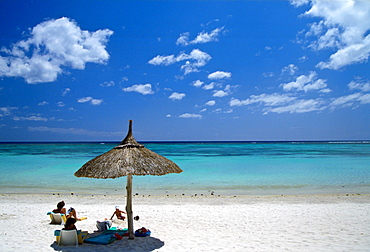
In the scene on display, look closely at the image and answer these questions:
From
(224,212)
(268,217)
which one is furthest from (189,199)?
(268,217)

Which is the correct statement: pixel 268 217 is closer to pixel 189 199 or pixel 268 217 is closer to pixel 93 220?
pixel 189 199

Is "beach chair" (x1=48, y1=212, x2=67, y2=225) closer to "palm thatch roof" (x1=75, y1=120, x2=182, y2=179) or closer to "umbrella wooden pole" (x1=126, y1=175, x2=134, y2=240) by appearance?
"palm thatch roof" (x1=75, y1=120, x2=182, y2=179)

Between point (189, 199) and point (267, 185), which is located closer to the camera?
point (189, 199)

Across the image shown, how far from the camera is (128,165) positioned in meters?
5.32

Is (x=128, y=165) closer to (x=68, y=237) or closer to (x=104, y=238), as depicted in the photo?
(x=104, y=238)

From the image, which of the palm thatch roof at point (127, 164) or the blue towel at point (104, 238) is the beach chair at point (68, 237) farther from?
the palm thatch roof at point (127, 164)

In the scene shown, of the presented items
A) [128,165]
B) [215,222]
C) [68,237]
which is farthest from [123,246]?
[215,222]

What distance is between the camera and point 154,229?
22.0ft

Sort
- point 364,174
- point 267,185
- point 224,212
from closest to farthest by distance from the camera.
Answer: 1. point 224,212
2. point 267,185
3. point 364,174

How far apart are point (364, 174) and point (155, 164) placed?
58.1ft

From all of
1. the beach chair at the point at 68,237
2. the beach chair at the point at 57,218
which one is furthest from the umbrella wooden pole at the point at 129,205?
the beach chair at the point at 57,218

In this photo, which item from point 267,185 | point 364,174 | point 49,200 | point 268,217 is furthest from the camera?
point 364,174

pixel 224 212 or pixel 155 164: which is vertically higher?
pixel 155 164

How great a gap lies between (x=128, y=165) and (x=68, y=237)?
6.19 feet
